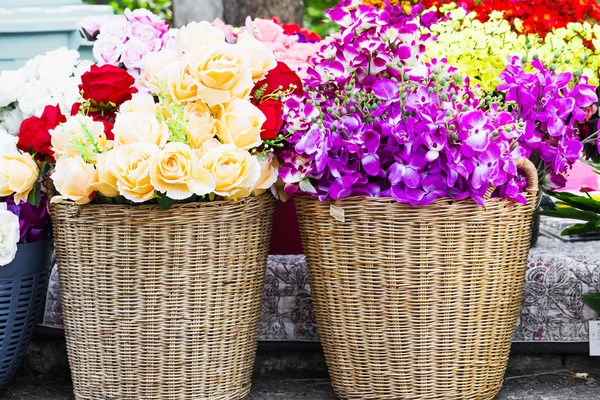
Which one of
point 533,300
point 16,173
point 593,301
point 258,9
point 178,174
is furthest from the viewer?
point 258,9

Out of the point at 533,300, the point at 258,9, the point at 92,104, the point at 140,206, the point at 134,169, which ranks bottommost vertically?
the point at 533,300

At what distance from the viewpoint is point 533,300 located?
94.1 inches

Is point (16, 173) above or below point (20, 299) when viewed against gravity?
above

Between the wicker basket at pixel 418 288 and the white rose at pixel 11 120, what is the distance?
2.85ft

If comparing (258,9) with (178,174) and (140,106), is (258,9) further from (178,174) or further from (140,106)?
(178,174)

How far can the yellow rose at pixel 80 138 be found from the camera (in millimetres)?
1881

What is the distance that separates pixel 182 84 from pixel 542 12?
1.34m

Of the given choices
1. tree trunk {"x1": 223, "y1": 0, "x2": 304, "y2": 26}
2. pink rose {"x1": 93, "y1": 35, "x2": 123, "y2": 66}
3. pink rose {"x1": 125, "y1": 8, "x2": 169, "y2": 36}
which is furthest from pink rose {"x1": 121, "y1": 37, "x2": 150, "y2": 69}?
tree trunk {"x1": 223, "y1": 0, "x2": 304, "y2": 26}

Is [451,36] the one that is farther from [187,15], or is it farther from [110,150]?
[187,15]

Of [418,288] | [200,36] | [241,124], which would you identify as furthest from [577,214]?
[200,36]

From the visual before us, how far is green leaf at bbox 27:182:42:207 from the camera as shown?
2062mm

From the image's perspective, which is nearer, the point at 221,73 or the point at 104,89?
the point at 221,73

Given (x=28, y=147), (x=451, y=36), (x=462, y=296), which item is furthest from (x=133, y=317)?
(x=451, y=36)

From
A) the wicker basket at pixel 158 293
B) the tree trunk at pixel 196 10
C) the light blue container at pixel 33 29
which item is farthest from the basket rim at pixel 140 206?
the tree trunk at pixel 196 10
